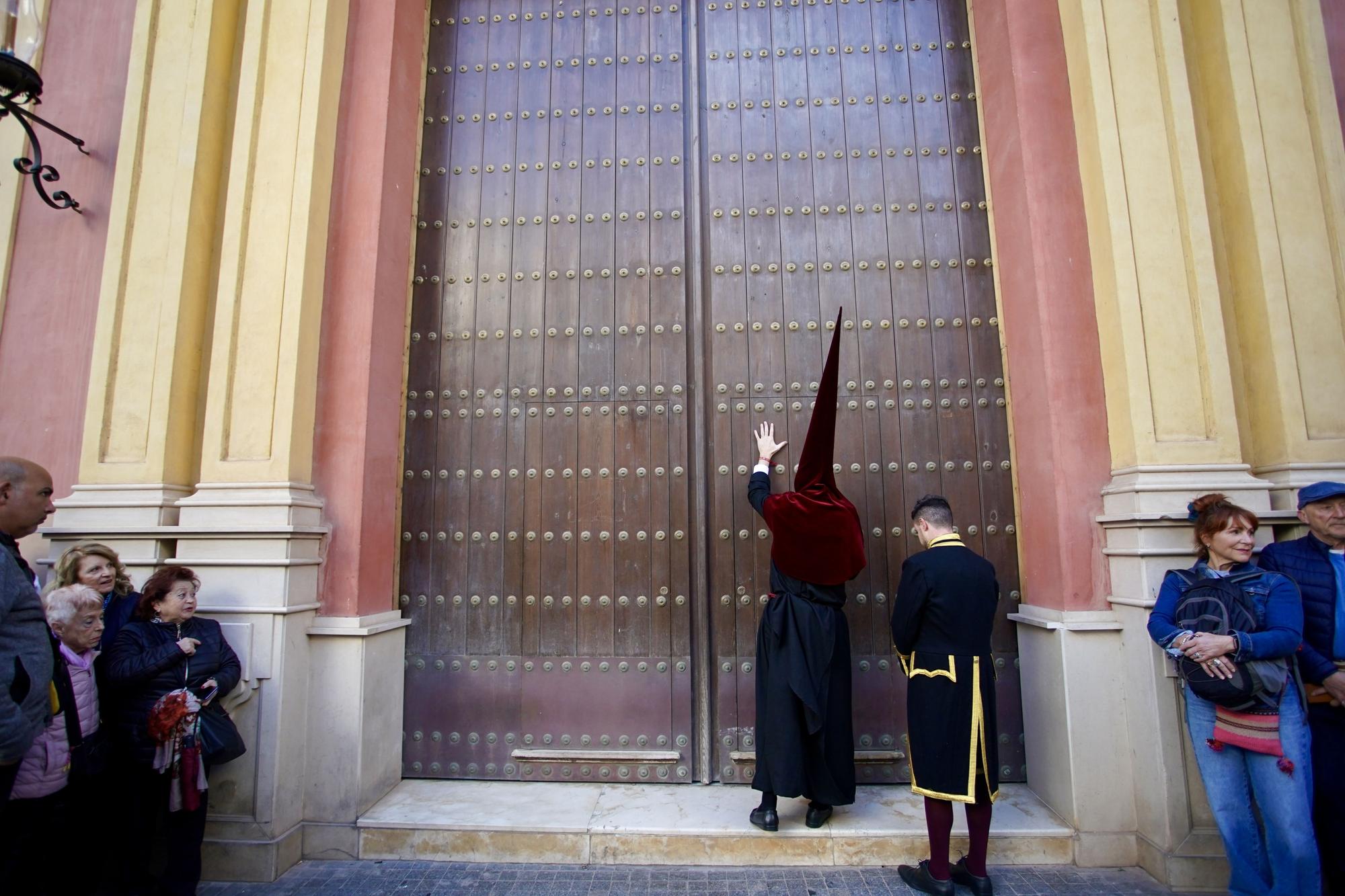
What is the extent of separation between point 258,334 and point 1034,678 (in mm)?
3741

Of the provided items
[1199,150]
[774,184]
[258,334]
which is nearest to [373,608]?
[258,334]

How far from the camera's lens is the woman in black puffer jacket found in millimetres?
2436

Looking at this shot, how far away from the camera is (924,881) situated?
2586 millimetres

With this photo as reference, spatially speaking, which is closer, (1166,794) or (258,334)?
(1166,794)

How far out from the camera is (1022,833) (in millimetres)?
2805

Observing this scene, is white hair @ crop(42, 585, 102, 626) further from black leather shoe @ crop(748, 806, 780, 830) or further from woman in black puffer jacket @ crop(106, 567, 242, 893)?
black leather shoe @ crop(748, 806, 780, 830)

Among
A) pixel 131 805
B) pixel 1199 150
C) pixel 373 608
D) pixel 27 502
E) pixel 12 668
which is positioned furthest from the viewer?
pixel 373 608

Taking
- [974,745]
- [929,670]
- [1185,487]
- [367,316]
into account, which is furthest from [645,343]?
[1185,487]

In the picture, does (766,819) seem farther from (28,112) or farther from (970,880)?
(28,112)

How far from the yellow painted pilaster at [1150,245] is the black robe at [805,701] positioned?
142cm

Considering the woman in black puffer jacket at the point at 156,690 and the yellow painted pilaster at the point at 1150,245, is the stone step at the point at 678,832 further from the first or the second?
the yellow painted pilaster at the point at 1150,245

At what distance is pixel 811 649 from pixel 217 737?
221 cm

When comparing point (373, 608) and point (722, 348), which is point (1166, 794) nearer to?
point (722, 348)

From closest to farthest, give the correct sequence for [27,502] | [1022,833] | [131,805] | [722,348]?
[27,502], [131,805], [1022,833], [722,348]
